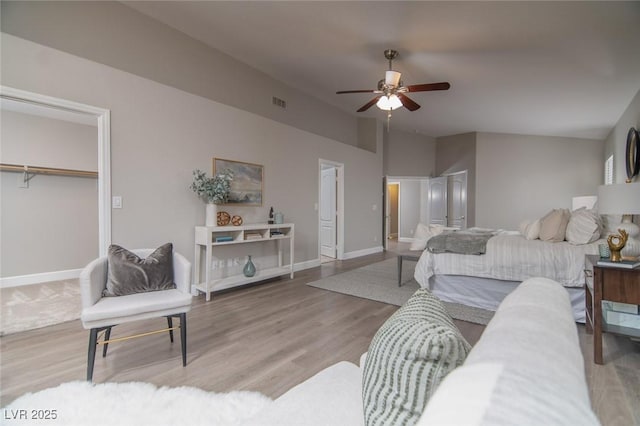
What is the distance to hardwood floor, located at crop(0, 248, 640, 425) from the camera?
1865mm

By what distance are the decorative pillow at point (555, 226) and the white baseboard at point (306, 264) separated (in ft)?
11.5

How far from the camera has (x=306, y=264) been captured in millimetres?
5414

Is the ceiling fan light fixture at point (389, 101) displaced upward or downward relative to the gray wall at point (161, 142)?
upward

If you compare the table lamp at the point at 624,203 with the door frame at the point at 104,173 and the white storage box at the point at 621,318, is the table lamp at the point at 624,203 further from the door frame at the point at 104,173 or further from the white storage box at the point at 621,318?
the door frame at the point at 104,173

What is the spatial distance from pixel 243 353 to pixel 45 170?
449cm

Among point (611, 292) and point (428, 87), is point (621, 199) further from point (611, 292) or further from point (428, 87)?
point (428, 87)

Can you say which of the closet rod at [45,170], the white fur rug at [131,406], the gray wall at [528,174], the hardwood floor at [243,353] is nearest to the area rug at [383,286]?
the hardwood floor at [243,353]

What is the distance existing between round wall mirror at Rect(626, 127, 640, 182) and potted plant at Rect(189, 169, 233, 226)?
5.40m

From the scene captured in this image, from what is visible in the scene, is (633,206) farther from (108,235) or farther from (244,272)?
(108,235)

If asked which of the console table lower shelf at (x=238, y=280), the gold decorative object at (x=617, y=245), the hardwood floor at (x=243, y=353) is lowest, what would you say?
the hardwood floor at (x=243, y=353)

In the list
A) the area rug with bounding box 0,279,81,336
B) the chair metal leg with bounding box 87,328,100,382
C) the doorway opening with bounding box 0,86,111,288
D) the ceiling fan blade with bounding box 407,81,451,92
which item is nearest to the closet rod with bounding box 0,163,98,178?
the doorway opening with bounding box 0,86,111,288

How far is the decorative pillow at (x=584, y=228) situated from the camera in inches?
115

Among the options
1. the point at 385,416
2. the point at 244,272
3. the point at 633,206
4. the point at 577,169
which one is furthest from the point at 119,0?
the point at 577,169

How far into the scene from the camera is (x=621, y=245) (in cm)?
220
